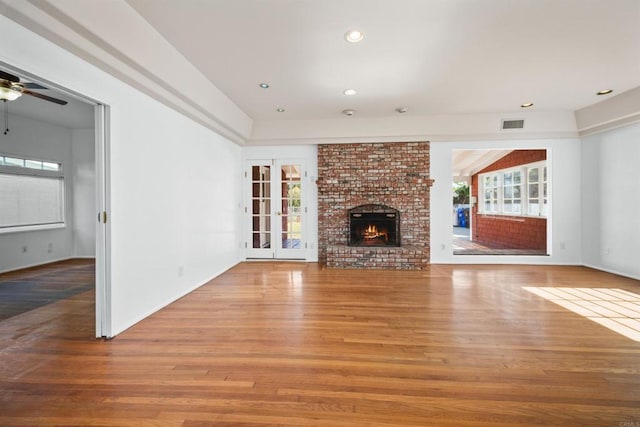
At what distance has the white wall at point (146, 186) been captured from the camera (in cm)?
211

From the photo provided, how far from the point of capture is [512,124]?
509 cm

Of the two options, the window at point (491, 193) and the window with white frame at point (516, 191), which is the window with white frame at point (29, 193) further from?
the window at point (491, 193)

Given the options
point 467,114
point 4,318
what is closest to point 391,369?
point 4,318

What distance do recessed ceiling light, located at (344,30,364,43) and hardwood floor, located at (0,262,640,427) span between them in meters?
2.82

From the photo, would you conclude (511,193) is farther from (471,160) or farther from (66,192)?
(66,192)

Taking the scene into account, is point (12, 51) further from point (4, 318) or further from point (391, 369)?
point (391, 369)

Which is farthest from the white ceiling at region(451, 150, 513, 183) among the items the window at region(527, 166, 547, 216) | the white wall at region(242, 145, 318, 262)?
the white wall at region(242, 145, 318, 262)

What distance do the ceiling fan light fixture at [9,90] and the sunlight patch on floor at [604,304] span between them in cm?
638

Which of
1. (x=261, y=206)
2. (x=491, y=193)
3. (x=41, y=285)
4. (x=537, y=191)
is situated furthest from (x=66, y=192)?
(x=491, y=193)

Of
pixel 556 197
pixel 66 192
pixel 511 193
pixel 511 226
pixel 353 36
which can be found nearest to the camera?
pixel 353 36

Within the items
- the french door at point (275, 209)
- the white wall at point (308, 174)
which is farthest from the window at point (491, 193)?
the french door at point (275, 209)

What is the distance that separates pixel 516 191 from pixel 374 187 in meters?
4.38

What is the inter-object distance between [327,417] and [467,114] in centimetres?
533

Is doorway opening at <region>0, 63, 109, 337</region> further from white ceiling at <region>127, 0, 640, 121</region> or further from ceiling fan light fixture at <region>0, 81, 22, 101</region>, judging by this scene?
white ceiling at <region>127, 0, 640, 121</region>
